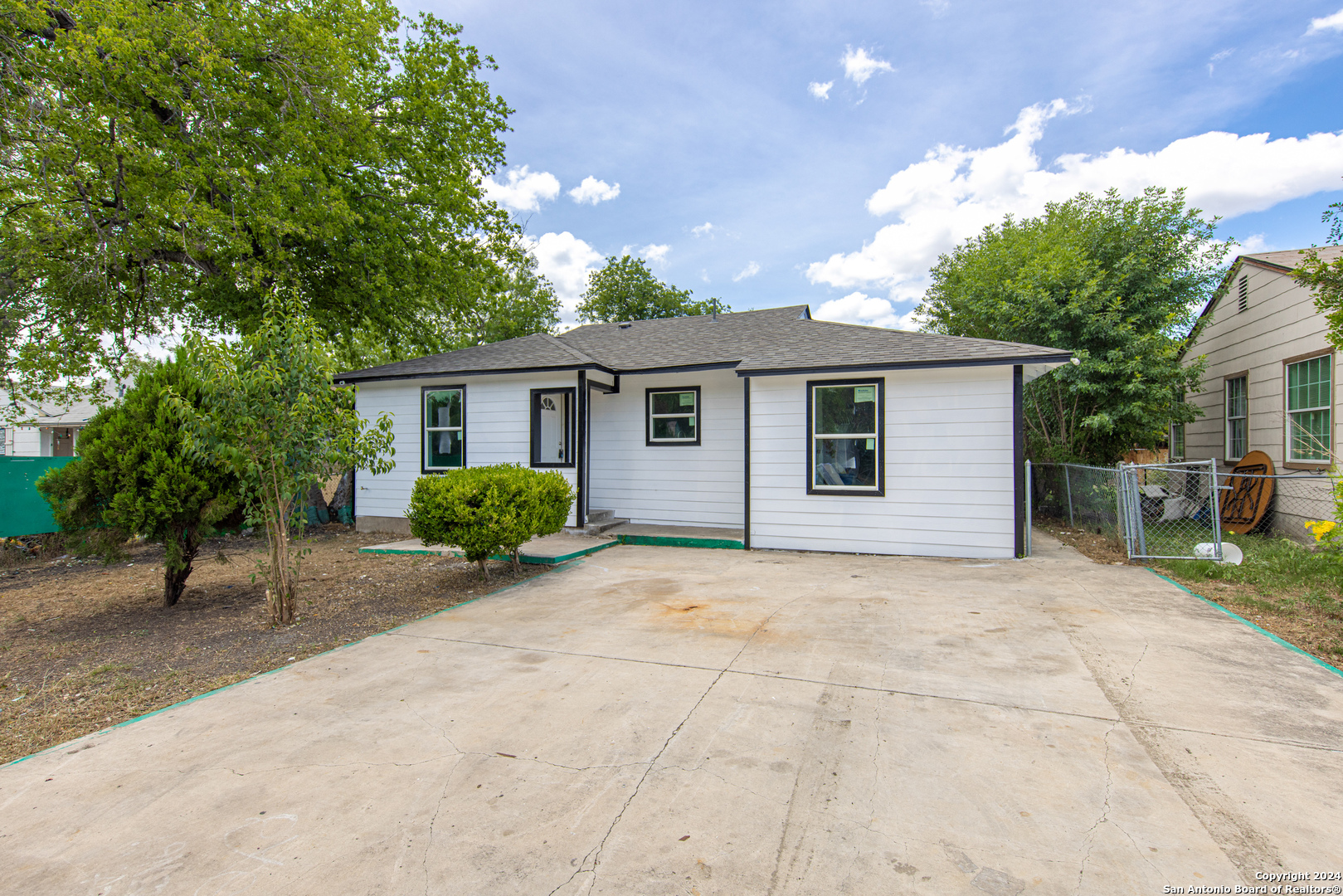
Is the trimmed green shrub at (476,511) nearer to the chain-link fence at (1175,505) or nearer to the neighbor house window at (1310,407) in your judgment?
the chain-link fence at (1175,505)

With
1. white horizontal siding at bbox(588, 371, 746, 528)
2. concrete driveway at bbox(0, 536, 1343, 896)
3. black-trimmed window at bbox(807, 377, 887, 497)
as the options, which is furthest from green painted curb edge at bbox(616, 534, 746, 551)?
concrete driveway at bbox(0, 536, 1343, 896)

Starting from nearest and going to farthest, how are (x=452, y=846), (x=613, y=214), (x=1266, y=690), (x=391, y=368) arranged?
(x=452, y=846)
(x=1266, y=690)
(x=391, y=368)
(x=613, y=214)

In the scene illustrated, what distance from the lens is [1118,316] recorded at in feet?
33.6

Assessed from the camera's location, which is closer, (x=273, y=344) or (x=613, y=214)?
(x=273, y=344)

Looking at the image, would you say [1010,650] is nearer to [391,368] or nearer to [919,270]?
[391,368]

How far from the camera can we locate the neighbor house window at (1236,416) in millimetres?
10727

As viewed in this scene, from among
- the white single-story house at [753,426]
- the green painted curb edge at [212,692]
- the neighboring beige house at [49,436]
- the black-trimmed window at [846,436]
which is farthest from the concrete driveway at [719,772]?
the neighboring beige house at [49,436]

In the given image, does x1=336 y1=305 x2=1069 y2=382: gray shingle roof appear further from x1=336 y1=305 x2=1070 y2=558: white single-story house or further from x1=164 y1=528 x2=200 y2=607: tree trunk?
x1=164 y1=528 x2=200 y2=607: tree trunk

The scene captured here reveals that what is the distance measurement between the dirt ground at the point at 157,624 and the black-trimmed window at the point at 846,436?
4.17 m

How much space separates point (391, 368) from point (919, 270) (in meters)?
22.6

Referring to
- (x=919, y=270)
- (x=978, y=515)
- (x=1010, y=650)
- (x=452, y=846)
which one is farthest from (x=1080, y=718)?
(x=919, y=270)

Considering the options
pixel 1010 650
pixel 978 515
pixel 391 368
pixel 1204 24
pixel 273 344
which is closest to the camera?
pixel 1010 650

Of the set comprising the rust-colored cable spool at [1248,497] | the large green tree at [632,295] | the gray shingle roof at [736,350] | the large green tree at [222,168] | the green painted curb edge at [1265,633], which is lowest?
the green painted curb edge at [1265,633]

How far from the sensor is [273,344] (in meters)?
4.83
